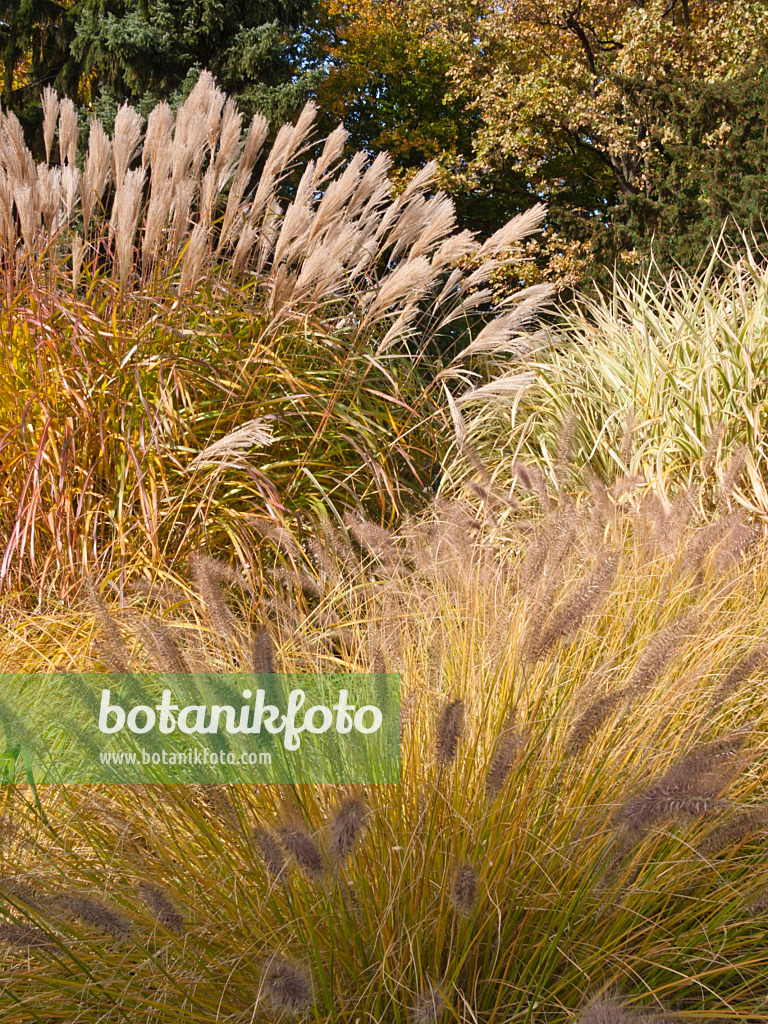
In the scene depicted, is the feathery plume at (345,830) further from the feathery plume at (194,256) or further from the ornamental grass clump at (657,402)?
the feathery plume at (194,256)

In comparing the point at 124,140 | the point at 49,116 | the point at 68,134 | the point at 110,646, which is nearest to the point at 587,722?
the point at 110,646

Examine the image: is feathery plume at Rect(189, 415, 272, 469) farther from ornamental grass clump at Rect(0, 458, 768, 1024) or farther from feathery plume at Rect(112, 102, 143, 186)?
feathery plume at Rect(112, 102, 143, 186)

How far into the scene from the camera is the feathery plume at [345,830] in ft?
3.26

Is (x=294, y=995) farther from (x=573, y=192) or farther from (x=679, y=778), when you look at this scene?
(x=573, y=192)

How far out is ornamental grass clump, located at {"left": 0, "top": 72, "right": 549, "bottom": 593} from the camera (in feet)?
10.1

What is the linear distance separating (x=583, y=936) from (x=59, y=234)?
3641 mm

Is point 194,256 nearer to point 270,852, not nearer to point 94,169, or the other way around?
point 94,169

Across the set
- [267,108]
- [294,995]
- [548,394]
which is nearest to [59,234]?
[548,394]

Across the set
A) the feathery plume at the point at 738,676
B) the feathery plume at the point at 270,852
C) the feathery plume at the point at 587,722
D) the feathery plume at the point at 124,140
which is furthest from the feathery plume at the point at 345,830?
the feathery plume at the point at 124,140

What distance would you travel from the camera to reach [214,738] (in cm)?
130

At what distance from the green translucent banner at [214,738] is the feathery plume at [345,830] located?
262 millimetres

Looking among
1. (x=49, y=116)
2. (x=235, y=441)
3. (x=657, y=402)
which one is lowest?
(x=235, y=441)

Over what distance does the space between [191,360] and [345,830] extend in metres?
2.62

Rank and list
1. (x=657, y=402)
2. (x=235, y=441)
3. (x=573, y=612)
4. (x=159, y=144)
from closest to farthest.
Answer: (x=573, y=612)
(x=235, y=441)
(x=657, y=402)
(x=159, y=144)
